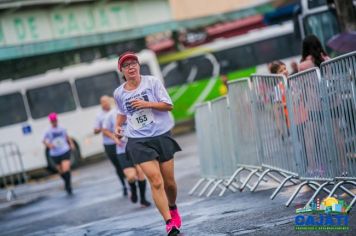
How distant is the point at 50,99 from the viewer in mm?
30703

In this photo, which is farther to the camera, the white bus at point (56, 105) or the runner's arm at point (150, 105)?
the white bus at point (56, 105)

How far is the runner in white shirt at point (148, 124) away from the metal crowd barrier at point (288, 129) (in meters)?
1.49

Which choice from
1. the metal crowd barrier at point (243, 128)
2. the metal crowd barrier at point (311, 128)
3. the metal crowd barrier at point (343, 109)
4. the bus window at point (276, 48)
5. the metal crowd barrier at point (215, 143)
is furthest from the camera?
the bus window at point (276, 48)

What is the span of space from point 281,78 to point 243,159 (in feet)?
8.39

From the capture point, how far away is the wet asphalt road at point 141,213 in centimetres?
952

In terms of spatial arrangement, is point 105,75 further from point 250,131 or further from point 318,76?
point 318,76

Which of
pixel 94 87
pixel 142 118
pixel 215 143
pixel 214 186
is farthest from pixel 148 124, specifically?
pixel 94 87

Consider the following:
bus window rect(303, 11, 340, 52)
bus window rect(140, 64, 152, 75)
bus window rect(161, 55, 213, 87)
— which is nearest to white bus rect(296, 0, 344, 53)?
bus window rect(303, 11, 340, 52)

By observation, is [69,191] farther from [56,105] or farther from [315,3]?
[56,105]

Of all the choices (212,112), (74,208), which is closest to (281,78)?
(212,112)

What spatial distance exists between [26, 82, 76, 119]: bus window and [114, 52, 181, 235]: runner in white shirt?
2089cm

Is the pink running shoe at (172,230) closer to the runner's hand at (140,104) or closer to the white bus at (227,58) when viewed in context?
the runner's hand at (140,104)

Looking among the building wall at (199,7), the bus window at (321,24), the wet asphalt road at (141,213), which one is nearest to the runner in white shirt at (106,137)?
the wet asphalt road at (141,213)

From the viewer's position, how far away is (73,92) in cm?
3133
